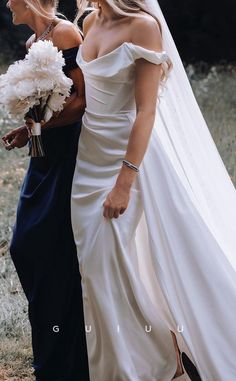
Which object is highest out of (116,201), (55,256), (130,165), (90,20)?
(90,20)

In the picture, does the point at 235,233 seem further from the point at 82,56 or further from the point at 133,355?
the point at 82,56

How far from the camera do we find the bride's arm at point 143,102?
3.44m

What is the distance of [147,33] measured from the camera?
3445 mm

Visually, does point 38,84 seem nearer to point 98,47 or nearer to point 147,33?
point 98,47

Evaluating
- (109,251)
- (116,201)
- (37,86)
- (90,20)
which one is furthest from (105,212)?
(90,20)

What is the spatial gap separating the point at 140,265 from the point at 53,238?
0.41 meters

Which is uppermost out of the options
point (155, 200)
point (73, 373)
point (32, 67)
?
point (32, 67)

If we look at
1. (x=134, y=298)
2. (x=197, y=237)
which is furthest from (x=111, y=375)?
(x=197, y=237)

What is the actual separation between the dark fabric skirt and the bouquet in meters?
0.20

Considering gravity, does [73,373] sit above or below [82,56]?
below

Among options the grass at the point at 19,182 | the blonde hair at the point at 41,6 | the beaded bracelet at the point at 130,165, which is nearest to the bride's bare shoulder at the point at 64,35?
the blonde hair at the point at 41,6

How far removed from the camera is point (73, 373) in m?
3.82

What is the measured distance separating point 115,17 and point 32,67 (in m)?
0.42

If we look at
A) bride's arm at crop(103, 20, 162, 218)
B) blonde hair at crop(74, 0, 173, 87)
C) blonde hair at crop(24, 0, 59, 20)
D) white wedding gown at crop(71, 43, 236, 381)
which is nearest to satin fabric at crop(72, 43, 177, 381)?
white wedding gown at crop(71, 43, 236, 381)
